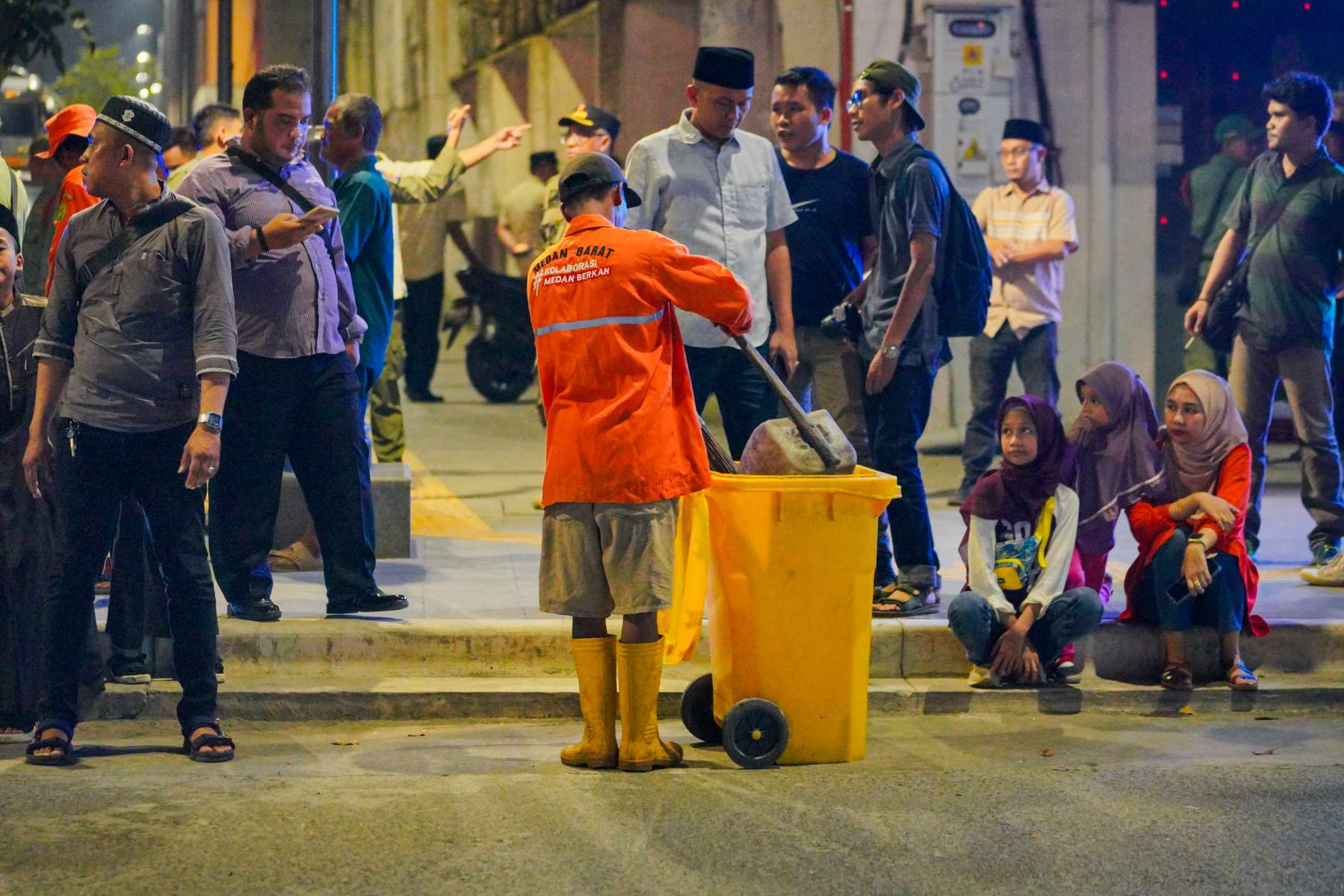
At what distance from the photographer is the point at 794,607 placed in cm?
577

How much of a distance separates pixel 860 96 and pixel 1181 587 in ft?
7.28

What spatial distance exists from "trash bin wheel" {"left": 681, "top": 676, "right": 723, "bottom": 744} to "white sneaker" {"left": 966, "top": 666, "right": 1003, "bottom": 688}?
1.09m

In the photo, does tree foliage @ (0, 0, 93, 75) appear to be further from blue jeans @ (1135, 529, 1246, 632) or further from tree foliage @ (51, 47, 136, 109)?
tree foliage @ (51, 47, 136, 109)

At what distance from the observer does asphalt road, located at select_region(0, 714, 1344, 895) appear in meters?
4.61

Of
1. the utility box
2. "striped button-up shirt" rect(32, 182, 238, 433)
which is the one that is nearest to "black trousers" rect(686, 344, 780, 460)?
"striped button-up shirt" rect(32, 182, 238, 433)

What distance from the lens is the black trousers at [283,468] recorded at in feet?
22.9

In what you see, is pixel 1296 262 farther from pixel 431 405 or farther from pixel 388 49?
pixel 388 49

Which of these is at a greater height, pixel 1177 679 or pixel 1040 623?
pixel 1040 623

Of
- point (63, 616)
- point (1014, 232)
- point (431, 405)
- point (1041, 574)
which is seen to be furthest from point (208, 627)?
point (431, 405)

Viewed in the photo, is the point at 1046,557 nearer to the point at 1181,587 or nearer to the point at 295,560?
the point at 1181,587

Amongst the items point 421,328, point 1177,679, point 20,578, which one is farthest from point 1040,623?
point 421,328

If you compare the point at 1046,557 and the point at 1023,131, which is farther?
the point at 1023,131

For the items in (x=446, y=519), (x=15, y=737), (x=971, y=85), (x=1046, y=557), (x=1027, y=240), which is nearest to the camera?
(x=15, y=737)

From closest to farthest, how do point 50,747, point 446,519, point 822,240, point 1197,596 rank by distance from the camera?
point 50,747 < point 1197,596 < point 822,240 < point 446,519
